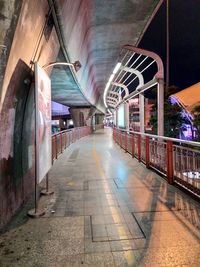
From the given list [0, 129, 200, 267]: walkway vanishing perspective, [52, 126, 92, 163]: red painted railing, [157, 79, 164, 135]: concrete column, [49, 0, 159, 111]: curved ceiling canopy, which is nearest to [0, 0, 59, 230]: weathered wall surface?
[0, 129, 200, 267]: walkway vanishing perspective

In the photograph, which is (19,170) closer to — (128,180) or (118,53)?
(128,180)

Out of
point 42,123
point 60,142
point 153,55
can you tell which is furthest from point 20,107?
point 60,142

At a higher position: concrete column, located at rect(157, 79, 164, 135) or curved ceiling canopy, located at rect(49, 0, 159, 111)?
curved ceiling canopy, located at rect(49, 0, 159, 111)

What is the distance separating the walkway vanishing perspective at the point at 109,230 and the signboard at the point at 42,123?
2.42 feet

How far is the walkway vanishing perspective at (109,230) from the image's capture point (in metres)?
2.95

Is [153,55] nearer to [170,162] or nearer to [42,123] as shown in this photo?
[170,162]

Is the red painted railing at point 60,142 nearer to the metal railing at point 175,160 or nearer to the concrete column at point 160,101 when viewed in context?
the metal railing at point 175,160

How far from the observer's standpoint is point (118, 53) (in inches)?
448

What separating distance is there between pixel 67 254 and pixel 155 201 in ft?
7.49

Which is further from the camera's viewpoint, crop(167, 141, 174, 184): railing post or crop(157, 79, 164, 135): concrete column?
crop(157, 79, 164, 135): concrete column

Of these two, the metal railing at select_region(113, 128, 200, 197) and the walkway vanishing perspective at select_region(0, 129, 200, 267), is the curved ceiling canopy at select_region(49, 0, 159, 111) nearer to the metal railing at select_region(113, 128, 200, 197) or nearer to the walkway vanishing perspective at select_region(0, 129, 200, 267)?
the metal railing at select_region(113, 128, 200, 197)

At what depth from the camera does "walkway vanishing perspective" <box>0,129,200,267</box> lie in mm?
2949

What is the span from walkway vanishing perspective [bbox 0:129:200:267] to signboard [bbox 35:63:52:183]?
2.42 feet

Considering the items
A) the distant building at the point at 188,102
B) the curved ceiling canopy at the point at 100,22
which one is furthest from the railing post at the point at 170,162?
the distant building at the point at 188,102
